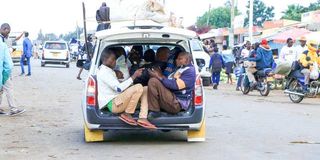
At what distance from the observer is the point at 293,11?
77438 millimetres

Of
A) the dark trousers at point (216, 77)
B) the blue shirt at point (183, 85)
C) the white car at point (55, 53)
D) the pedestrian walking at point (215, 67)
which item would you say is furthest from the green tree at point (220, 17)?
the blue shirt at point (183, 85)

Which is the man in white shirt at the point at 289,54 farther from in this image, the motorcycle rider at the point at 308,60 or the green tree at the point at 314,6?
the green tree at the point at 314,6

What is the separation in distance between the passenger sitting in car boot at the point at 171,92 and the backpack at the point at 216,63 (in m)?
14.9

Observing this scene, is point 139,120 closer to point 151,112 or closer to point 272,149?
point 151,112

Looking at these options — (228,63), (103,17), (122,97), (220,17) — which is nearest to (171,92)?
(122,97)

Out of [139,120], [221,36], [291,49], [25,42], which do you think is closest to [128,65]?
[139,120]

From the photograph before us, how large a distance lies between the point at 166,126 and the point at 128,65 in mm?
1636

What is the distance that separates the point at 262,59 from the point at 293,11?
194 ft

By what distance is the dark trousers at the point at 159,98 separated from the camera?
9.64m

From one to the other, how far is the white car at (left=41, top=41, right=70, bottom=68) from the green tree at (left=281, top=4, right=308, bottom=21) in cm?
3876

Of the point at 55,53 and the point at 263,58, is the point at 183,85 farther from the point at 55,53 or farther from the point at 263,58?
the point at 55,53

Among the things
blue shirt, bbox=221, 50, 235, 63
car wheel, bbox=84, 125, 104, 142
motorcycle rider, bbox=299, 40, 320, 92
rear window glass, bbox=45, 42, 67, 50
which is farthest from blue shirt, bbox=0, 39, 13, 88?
rear window glass, bbox=45, 42, 67, 50

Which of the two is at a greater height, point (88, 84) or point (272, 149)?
point (88, 84)

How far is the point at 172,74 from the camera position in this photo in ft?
33.8
